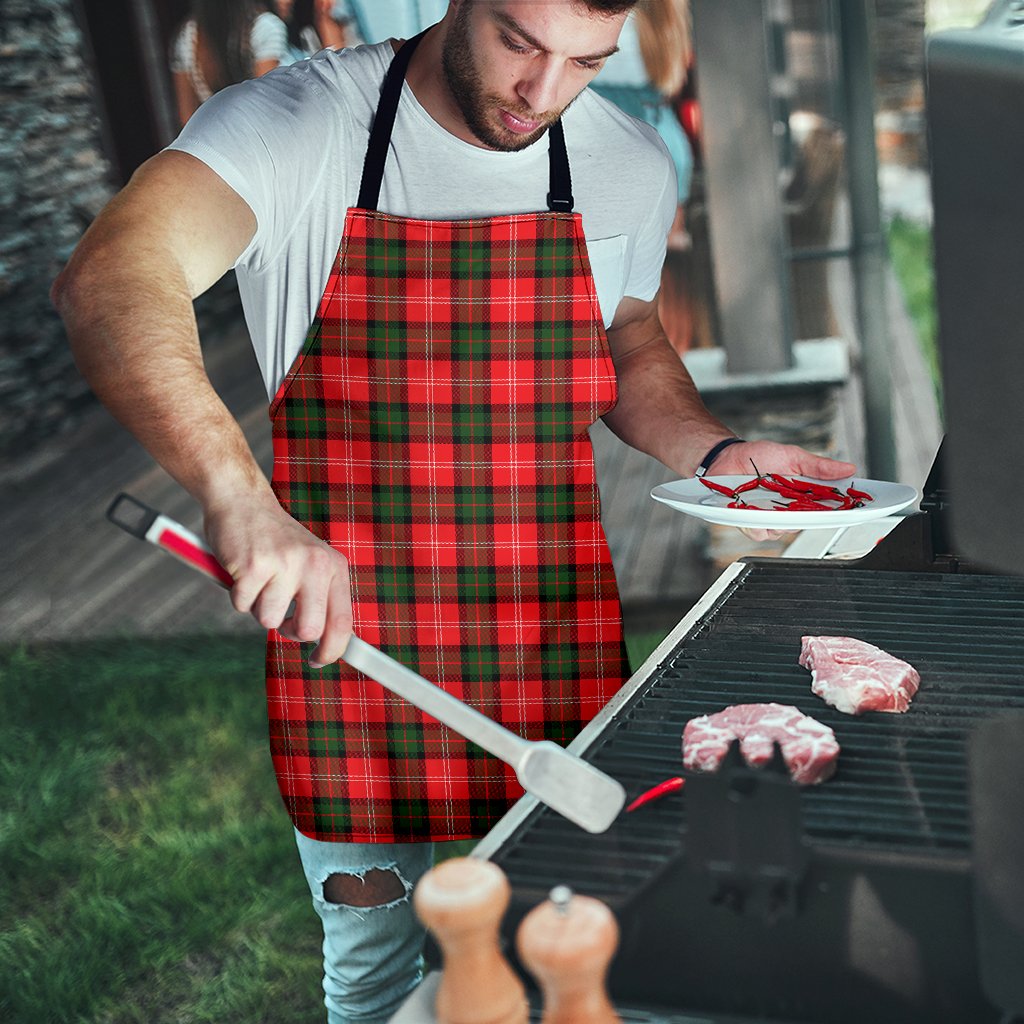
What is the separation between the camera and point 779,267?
4.27 meters

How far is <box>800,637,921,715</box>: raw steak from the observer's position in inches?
54.2

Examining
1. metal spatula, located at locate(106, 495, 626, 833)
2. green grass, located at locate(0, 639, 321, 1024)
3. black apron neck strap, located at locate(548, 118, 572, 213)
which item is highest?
black apron neck strap, located at locate(548, 118, 572, 213)

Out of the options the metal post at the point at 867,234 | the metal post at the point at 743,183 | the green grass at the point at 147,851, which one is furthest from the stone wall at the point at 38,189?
the metal post at the point at 867,234

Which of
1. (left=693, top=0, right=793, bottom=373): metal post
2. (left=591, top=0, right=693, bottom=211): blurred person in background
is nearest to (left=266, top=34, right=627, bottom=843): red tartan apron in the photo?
(left=693, top=0, right=793, bottom=373): metal post

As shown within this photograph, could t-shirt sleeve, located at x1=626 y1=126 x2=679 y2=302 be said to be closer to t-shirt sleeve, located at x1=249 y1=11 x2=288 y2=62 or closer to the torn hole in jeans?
the torn hole in jeans

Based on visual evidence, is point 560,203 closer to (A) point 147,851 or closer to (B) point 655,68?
(A) point 147,851

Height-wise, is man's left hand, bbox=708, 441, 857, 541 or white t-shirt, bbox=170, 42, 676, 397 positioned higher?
white t-shirt, bbox=170, 42, 676, 397

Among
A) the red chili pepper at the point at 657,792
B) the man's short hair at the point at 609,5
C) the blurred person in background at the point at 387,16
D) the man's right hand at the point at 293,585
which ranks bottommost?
the red chili pepper at the point at 657,792

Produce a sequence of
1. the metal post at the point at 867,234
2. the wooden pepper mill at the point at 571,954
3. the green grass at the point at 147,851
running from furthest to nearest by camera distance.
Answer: the metal post at the point at 867,234
the green grass at the point at 147,851
the wooden pepper mill at the point at 571,954

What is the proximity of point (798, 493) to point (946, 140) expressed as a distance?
0.87 metres

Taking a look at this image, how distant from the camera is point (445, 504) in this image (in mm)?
2004

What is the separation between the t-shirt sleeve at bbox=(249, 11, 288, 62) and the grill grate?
3.94 metres

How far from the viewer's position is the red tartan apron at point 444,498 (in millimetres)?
1959

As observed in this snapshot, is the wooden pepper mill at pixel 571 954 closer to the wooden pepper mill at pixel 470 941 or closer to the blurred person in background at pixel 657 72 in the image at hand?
the wooden pepper mill at pixel 470 941
